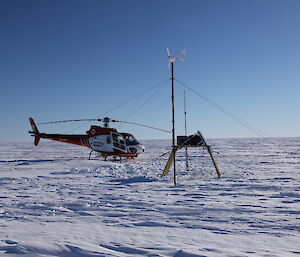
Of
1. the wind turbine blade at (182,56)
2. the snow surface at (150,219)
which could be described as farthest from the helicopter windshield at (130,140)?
the wind turbine blade at (182,56)

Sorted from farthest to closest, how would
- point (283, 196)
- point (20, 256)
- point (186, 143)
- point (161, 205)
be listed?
point (186, 143), point (283, 196), point (161, 205), point (20, 256)

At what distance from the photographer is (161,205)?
8016mm

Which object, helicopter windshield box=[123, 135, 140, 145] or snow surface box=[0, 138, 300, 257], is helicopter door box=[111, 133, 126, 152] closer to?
helicopter windshield box=[123, 135, 140, 145]

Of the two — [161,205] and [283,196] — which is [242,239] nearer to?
[161,205]

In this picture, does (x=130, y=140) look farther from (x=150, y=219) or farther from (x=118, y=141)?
(x=150, y=219)

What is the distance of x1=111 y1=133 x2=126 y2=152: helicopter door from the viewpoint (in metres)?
22.6

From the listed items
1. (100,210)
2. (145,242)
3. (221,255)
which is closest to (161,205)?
(100,210)

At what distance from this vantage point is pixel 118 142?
22.7 m

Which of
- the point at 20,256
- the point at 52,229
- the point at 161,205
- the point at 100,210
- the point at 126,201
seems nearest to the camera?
the point at 20,256

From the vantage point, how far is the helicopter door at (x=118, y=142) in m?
22.6

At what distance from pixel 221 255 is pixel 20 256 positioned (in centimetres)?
320

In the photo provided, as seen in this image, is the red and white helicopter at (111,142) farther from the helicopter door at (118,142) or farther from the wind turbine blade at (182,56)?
the wind turbine blade at (182,56)

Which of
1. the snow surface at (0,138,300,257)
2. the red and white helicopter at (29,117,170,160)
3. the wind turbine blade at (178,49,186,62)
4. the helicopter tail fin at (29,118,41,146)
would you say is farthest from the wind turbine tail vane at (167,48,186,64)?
the helicopter tail fin at (29,118,41,146)

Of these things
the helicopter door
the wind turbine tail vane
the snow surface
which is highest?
the wind turbine tail vane
